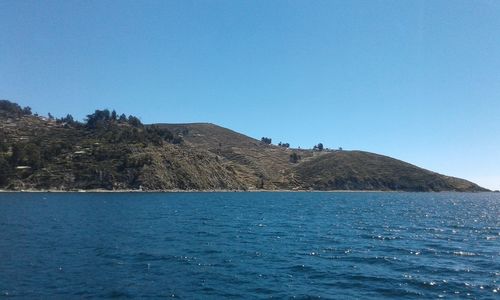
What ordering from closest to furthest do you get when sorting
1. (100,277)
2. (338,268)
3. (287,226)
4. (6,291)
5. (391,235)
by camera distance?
(6,291) → (100,277) → (338,268) → (391,235) → (287,226)

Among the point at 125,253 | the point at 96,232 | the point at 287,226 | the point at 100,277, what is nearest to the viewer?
the point at 100,277

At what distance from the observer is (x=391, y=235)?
70375 mm

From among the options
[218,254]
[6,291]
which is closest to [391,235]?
[218,254]

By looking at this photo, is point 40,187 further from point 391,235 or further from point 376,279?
point 376,279

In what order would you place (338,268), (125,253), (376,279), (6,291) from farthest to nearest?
(125,253)
(338,268)
(376,279)
(6,291)

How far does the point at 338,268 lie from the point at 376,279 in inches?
202

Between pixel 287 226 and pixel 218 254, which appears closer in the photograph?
pixel 218 254

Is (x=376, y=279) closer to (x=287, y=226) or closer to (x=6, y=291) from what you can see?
(x=6, y=291)

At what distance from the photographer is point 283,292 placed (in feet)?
110

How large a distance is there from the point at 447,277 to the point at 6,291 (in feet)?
127

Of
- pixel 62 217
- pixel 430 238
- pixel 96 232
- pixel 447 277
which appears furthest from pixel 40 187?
pixel 447 277

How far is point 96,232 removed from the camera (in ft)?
211

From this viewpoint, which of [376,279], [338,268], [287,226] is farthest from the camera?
[287,226]

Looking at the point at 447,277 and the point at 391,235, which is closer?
the point at 447,277
